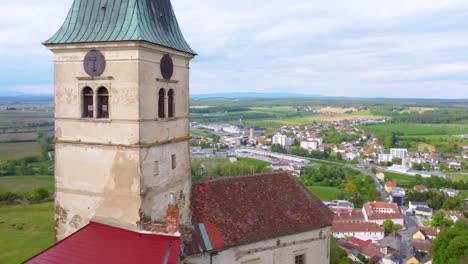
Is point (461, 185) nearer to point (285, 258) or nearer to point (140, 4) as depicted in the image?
point (285, 258)

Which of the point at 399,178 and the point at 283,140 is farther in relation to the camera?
the point at 283,140

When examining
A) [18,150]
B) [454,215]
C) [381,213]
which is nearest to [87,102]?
[381,213]

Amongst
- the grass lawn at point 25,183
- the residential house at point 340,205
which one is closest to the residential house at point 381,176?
the residential house at point 340,205

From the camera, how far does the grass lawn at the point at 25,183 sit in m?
77.3

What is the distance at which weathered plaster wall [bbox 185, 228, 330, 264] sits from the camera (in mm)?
19844

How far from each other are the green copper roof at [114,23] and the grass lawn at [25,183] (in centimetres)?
6587

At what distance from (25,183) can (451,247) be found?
245 ft

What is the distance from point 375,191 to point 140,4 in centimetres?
9475

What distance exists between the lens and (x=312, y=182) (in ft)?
362

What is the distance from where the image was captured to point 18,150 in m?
120

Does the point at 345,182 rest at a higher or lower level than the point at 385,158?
lower

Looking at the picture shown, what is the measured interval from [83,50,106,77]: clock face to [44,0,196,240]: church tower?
4cm

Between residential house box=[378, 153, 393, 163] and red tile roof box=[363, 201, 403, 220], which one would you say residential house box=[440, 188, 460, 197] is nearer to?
red tile roof box=[363, 201, 403, 220]

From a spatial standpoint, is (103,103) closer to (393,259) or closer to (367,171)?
(393,259)
